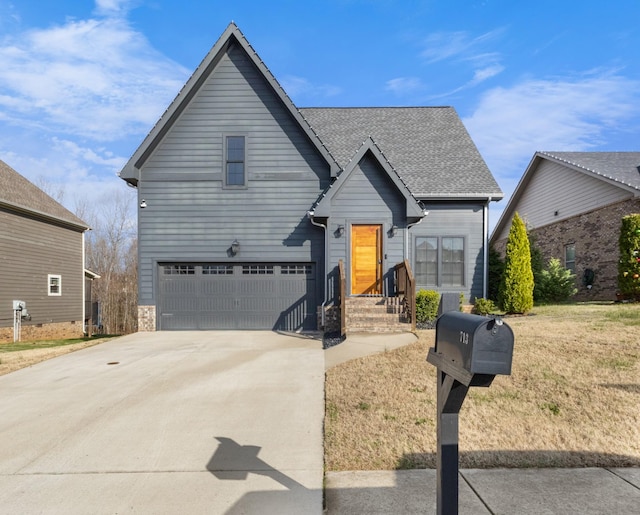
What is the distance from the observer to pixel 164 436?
4828mm

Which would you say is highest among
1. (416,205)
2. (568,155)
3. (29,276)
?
(568,155)

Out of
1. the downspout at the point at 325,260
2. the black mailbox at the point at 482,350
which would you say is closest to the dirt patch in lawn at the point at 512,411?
the black mailbox at the point at 482,350

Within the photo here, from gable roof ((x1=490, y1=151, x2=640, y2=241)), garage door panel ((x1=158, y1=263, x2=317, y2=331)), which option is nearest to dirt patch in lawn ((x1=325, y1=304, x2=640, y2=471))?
garage door panel ((x1=158, y1=263, x2=317, y2=331))

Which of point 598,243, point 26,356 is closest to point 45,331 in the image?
point 26,356

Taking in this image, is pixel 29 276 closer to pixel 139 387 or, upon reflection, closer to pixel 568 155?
pixel 139 387

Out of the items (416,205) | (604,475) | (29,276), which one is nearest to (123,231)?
(29,276)

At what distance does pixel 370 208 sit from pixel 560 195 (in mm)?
11487

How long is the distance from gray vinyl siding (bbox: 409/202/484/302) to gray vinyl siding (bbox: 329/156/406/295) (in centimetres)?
144

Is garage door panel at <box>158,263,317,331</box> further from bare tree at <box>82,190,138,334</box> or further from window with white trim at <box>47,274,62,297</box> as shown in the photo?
bare tree at <box>82,190,138,334</box>

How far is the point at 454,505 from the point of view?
2670 millimetres

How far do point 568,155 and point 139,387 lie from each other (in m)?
20.1

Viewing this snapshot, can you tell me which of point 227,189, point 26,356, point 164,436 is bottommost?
point 26,356

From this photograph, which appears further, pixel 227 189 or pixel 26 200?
pixel 26 200

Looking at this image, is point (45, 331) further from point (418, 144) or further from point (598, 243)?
point (598, 243)
